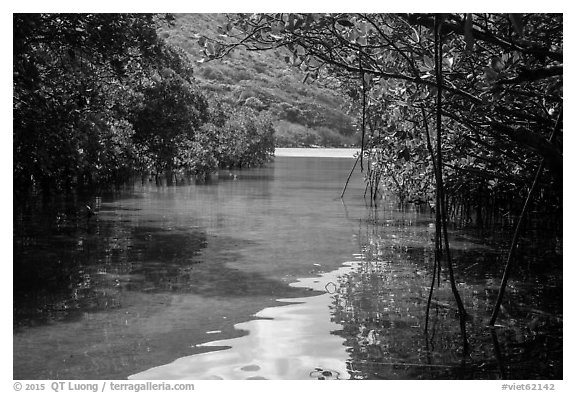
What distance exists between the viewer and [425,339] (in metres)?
6.91

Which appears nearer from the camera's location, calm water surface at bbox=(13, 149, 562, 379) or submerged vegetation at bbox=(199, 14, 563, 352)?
submerged vegetation at bbox=(199, 14, 563, 352)

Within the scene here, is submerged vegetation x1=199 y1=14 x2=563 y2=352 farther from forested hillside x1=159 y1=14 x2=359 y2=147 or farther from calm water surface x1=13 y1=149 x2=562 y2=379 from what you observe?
forested hillside x1=159 y1=14 x2=359 y2=147

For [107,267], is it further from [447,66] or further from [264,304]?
[447,66]

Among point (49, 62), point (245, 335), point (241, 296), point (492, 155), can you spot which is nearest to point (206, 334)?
point (245, 335)

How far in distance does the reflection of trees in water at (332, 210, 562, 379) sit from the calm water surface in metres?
0.02

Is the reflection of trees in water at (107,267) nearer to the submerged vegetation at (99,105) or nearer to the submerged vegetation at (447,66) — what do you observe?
the submerged vegetation at (99,105)

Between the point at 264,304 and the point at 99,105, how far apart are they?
1475 centimetres

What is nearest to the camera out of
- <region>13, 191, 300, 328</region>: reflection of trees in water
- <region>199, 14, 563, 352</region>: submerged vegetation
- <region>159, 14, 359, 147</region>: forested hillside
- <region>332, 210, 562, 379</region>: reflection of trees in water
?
<region>199, 14, 563, 352</region>: submerged vegetation

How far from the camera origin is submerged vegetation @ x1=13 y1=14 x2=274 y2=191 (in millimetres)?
11688

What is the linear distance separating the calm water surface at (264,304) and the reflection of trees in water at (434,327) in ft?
0.06

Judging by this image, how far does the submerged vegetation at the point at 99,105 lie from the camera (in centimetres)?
1169

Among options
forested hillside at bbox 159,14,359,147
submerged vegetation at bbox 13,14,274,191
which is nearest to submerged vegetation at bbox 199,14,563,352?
submerged vegetation at bbox 13,14,274,191
